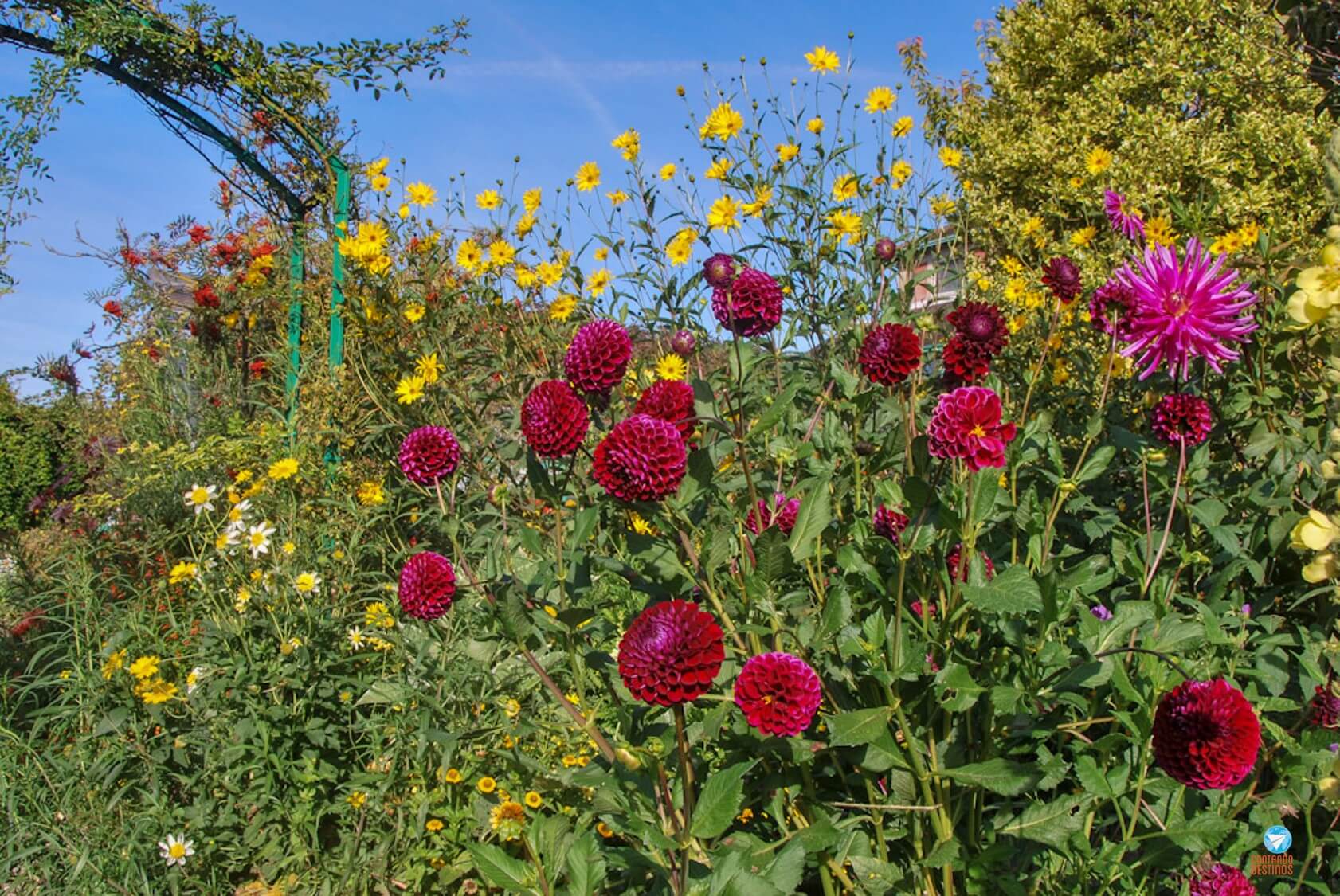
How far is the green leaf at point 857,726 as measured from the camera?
114 cm

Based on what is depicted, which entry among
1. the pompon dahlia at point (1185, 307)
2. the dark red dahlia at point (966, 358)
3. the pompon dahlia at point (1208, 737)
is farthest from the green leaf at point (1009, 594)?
the pompon dahlia at point (1185, 307)

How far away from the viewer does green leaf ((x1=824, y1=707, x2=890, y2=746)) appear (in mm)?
1138

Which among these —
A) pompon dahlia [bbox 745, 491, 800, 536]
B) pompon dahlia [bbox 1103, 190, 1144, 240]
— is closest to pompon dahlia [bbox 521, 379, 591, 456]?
pompon dahlia [bbox 745, 491, 800, 536]

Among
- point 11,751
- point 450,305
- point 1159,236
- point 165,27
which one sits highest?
point 165,27

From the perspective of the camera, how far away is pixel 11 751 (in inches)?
99.0

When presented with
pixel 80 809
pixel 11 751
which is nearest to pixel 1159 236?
pixel 80 809

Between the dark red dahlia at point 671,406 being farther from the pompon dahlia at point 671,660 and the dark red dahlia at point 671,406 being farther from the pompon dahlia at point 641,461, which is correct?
the pompon dahlia at point 671,660

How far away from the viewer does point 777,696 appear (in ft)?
3.69

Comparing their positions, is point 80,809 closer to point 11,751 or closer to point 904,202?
point 11,751

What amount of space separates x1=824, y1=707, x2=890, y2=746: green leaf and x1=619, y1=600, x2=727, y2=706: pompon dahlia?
0.72ft

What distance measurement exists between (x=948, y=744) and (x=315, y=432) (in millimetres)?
3004

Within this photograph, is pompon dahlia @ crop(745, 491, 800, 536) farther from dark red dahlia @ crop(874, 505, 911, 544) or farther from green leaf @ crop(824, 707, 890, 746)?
green leaf @ crop(824, 707, 890, 746)

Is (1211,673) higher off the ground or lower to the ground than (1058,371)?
lower

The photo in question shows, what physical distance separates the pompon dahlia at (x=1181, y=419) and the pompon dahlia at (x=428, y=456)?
1356 mm
